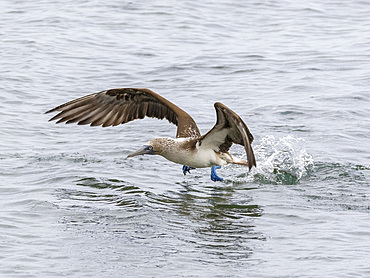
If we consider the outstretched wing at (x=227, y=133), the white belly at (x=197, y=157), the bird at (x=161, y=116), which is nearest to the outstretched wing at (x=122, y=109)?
the bird at (x=161, y=116)

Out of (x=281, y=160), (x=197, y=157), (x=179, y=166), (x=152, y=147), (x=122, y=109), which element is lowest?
(x=179, y=166)

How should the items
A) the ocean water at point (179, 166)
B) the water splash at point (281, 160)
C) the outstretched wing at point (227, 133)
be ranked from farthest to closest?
the water splash at point (281, 160), the outstretched wing at point (227, 133), the ocean water at point (179, 166)

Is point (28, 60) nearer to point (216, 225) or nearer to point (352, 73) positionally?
point (352, 73)

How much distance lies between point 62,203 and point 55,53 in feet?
31.6

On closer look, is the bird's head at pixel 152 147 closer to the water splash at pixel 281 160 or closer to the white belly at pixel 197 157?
the white belly at pixel 197 157

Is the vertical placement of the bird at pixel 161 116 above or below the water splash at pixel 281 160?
above

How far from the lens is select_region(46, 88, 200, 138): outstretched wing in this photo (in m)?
9.93

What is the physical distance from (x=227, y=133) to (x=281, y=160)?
211 centimetres

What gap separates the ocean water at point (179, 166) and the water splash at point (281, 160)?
0.03 metres

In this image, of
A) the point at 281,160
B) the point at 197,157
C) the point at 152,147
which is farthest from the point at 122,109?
the point at 281,160

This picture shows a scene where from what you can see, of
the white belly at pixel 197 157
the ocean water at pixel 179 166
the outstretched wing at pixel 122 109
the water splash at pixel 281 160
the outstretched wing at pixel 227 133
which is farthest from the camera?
the water splash at pixel 281 160

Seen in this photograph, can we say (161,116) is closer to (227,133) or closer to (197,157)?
(197,157)

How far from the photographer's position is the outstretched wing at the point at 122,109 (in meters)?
9.93

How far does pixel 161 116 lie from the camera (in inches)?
410
